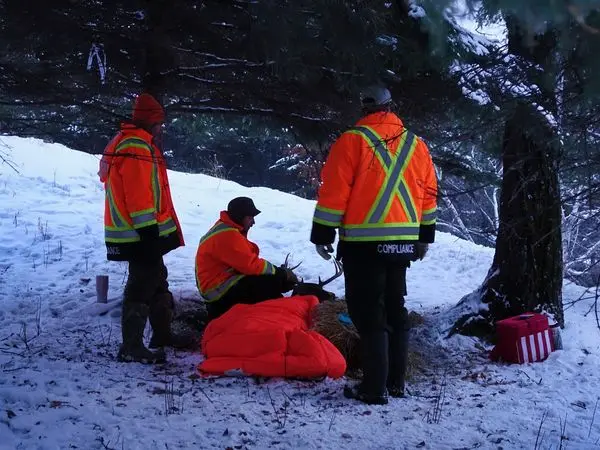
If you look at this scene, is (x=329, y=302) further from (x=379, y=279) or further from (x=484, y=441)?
(x=484, y=441)

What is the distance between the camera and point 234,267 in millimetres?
5590

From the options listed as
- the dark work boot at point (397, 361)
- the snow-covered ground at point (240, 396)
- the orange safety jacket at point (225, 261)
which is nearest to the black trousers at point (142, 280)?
Result: the snow-covered ground at point (240, 396)

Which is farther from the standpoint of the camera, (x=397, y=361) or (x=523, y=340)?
(x=523, y=340)

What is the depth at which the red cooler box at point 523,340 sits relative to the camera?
5.04m

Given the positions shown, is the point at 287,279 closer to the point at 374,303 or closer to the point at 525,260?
the point at 374,303

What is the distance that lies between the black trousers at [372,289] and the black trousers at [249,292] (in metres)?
1.75

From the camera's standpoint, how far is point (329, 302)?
569 cm

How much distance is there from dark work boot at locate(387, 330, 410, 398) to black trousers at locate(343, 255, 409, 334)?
0.37ft

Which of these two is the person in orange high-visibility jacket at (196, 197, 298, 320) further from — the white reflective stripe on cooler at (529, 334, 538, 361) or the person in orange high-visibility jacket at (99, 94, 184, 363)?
the white reflective stripe on cooler at (529, 334, 538, 361)

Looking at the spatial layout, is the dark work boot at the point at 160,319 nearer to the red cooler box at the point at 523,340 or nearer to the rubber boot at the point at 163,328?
the rubber boot at the point at 163,328

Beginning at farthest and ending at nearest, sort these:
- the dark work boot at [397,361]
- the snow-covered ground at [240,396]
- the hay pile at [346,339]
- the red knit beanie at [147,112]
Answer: the hay pile at [346,339] < the red knit beanie at [147,112] < the dark work boot at [397,361] < the snow-covered ground at [240,396]

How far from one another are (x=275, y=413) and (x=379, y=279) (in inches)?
40.1

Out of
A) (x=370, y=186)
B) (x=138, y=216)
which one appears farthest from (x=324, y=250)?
(x=138, y=216)

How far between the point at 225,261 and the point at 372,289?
1.95 m
